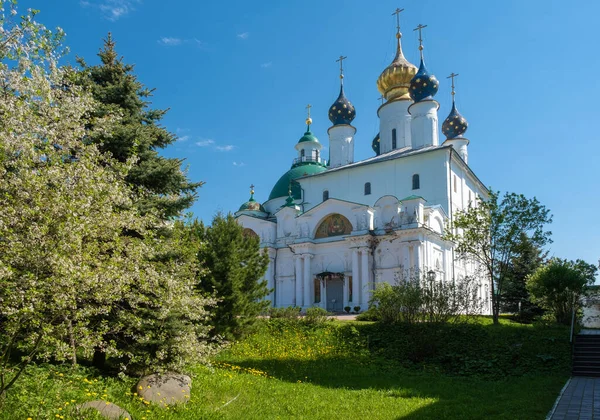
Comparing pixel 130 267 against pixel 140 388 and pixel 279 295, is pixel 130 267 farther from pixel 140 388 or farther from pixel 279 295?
pixel 279 295

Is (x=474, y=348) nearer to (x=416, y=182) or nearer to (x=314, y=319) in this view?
(x=314, y=319)

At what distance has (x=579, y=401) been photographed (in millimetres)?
9117

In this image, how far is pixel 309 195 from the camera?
38656 mm

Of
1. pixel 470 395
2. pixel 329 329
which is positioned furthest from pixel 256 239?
pixel 470 395

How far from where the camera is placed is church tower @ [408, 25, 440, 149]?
3600cm

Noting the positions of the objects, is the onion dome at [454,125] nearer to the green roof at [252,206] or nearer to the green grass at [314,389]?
the green roof at [252,206]

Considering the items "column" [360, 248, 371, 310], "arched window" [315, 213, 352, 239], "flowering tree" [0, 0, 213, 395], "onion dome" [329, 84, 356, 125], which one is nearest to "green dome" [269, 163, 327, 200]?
"onion dome" [329, 84, 356, 125]

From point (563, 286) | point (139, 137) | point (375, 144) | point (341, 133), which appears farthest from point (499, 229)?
point (375, 144)

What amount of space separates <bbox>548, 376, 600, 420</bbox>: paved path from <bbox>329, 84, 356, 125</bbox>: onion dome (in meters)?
32.4

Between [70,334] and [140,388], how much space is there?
207cm

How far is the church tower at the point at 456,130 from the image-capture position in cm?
4409

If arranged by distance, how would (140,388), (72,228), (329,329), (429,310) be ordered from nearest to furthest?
1. (72,228)
2. (140,388)
3. (429,310)
4. (329,329)

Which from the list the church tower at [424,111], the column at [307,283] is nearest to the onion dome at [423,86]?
the church tower at [424,111]

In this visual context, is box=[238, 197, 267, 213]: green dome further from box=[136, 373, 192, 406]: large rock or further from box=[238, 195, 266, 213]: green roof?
box=[136, 373, 192, 406]: large rock
